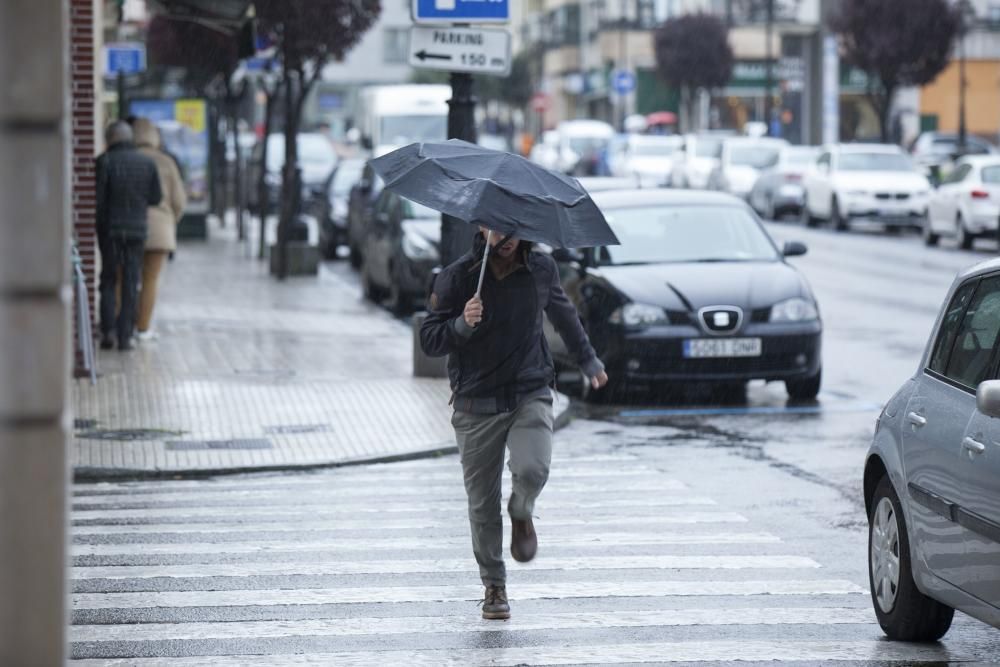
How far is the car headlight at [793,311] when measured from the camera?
15.0m

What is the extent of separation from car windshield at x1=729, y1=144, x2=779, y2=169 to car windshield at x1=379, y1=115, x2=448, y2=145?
1013 cm

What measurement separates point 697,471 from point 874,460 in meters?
4.36

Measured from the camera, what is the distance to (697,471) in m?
11.9

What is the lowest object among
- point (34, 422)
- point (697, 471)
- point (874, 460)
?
point (697, 471)

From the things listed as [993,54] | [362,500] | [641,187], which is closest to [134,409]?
[362,500]

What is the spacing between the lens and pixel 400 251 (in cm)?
2266

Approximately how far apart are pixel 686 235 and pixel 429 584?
8.08 metres

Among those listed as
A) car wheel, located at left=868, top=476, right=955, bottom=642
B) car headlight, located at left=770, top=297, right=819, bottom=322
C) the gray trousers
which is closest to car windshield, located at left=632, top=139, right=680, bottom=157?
car headlight, located at left=770, top=297, right=819, bottom=322

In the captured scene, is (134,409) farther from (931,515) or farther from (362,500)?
(931,515)

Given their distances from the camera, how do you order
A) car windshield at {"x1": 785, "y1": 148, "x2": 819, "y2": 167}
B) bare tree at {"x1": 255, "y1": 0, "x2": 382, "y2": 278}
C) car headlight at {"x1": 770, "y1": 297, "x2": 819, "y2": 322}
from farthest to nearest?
car windshield at {"x1": 785, "y1": 148, "x2": 819, "y2": 167} → bare tree at {"x1": 255, "y1": 0, "x2": 382, "y2": 278} → car headlight at {"x1": 770, "y1": 297, "x2": 819, "y2": 322}

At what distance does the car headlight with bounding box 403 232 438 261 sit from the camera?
22.3 meters

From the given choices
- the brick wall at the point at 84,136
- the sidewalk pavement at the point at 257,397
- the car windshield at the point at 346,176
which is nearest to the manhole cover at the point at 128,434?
the sidewalk pavement at the point at 257,397

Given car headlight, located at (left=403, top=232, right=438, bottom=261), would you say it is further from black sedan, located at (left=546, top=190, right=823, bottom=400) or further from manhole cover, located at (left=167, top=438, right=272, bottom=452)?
manhole cover, located at (left=167, top=438, right=272, bottom=452)

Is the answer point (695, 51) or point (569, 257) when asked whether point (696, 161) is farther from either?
point (569, 257)
